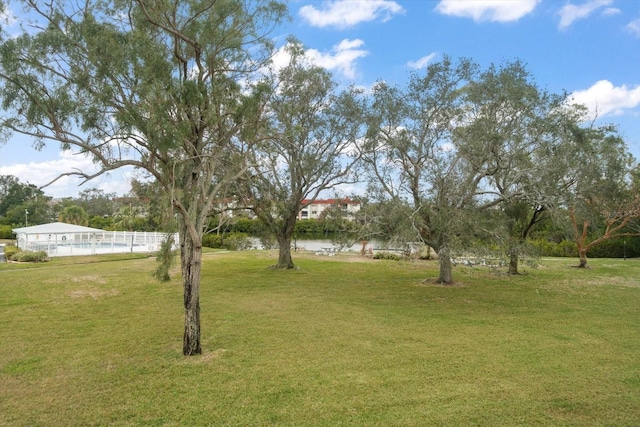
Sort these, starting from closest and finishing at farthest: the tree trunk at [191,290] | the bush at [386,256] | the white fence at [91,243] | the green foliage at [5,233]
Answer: the tree trunk at [191,290], the white fence at [91,243], the bush at [386,256], the green foliage at [5,233]

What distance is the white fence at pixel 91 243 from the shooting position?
21.7 meters

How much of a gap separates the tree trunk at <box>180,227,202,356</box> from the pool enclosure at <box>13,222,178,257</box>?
16.1 m

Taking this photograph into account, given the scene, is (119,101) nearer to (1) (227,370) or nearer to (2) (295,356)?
(1) (227,370)

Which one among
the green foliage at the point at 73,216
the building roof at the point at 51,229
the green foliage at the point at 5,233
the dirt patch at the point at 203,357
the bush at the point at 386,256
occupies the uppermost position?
the green foliage at the point at 73,216

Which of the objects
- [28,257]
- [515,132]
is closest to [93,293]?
[28,257]

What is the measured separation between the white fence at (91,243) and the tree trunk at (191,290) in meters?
16.4

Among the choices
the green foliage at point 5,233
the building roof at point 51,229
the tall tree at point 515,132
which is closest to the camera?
the tall tree at point 515,132

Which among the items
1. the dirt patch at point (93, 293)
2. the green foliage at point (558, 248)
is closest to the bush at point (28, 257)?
the dirt patch at point (93, 293)

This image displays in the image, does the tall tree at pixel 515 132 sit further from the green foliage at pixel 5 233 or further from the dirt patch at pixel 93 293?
the green foliage at pixel 5 233

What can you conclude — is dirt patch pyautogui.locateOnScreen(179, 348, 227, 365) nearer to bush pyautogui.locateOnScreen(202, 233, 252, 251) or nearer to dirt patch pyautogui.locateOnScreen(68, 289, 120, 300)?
dirt patch pyautogui.locateOnScreen(68, 289, 120, 300)

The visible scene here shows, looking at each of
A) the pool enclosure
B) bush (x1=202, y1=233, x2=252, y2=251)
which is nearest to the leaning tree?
the pool enclosure

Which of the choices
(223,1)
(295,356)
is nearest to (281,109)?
(223,1)

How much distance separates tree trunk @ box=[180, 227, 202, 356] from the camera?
627 centimetres

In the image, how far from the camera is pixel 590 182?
1272 cm
